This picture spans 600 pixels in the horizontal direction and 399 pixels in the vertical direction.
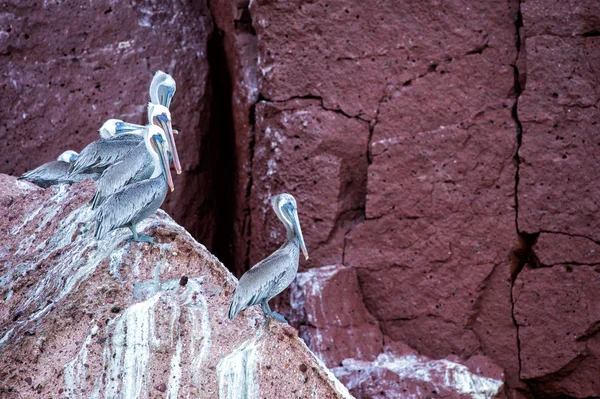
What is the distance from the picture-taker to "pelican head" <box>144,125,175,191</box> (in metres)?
4.84

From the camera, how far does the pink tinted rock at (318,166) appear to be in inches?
271

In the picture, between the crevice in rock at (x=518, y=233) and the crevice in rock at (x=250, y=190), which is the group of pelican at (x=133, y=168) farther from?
the crevice in rock at (x=518, y=233)

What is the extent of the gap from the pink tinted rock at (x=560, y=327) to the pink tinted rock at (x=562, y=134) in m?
0.34

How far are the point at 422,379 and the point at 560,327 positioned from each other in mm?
1037

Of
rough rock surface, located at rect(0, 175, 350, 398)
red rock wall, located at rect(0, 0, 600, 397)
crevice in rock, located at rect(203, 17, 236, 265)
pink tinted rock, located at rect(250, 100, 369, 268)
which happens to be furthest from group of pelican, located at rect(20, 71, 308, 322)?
crevice in rock, located at rect(203, 17, 236, 265)

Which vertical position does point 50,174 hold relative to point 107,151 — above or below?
below

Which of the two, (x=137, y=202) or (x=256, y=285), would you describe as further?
(x=137, y=202)

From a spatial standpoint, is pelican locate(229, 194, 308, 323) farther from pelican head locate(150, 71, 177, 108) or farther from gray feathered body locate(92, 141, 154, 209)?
pelican head locate(150, 71, 177, 108)

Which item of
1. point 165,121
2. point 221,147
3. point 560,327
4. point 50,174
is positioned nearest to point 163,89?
point 165,121

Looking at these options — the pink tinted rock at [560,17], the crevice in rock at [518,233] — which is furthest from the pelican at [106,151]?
the pink tinted rock at [560,17]

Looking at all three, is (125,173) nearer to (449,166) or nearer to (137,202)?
(137,202)

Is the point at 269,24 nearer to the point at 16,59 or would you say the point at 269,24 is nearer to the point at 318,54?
the point at 318,54

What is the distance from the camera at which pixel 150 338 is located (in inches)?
177

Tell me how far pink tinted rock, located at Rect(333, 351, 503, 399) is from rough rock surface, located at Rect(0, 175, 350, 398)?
1880 mm
